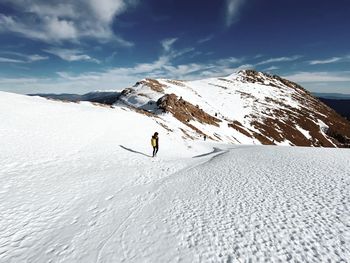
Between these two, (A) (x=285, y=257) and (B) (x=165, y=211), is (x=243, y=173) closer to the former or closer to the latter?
(B) (x=165, y=211)

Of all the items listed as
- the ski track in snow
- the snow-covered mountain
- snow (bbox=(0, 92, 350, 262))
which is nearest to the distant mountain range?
the snow-covered mountain

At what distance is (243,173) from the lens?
2003 cm

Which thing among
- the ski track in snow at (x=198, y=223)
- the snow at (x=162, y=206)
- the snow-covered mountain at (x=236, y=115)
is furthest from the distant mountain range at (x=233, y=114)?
the ski track in snow at (x=198, y=223)

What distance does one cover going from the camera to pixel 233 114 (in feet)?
410

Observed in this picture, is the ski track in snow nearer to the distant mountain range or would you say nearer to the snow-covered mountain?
the distant mountain range

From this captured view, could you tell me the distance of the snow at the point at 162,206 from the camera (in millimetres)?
9383

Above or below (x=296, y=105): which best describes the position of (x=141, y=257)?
above

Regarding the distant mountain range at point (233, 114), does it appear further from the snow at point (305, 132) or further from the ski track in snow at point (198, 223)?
the ski track in snow at point (198, 223)

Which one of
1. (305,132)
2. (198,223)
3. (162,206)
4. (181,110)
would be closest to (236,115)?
(305,132)

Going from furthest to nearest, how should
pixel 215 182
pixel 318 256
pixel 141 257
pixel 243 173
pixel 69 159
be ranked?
pixel 69 159
pixel 243 173
pixel 215 182
pixel 141 257
pixel 318 256

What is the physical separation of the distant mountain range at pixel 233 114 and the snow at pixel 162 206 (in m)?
38.8

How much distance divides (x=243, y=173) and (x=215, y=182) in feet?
11.2

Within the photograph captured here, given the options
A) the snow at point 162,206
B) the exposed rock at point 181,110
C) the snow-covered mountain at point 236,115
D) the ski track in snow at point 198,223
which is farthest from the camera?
the snow-covered mountain at point 236,115

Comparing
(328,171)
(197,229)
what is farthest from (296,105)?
(197,229)
